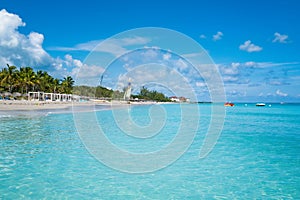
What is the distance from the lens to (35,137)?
49.6 feet

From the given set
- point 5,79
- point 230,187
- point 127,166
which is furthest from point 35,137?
point 5,79

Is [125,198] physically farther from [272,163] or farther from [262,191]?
[272,163]

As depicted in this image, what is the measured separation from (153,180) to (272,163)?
5446 mm

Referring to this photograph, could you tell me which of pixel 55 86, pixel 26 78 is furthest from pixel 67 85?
pixel 26 78

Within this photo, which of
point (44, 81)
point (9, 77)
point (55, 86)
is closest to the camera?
point (9, 77)

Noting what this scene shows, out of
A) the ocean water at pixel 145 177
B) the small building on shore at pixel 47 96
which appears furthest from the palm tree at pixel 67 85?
the ocean water at pixel 145 177

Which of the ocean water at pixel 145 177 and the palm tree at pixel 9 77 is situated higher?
the palm tree at pixel 9 77

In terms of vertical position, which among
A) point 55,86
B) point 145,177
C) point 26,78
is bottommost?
point 145,177

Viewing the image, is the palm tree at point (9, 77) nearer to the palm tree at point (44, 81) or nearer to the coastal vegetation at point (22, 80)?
the coastal vegetation at point (22, 80)

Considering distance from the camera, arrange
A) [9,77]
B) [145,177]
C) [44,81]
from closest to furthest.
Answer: [145,177] < [9,77] < [44,81]

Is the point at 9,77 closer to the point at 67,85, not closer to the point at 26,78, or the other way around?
the point at 26,78

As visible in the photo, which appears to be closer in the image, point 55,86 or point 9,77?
point 9,77

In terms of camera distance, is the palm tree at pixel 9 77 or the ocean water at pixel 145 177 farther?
the palm tree at pixel 9 77

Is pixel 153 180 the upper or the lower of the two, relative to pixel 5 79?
lower
